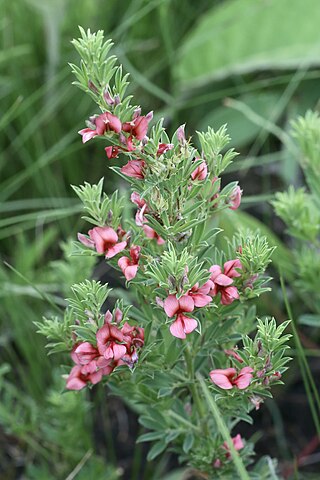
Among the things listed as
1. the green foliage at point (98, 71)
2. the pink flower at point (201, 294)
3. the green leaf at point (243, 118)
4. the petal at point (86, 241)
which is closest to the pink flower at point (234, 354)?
the pink flower at point (201, 294)

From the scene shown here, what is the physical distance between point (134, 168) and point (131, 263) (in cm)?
11

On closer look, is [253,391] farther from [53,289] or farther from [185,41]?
[185,41]

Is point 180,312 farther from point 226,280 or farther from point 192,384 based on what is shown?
point 192,384

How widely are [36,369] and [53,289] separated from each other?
179 millimetres

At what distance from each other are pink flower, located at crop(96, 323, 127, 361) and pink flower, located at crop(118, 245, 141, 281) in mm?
61

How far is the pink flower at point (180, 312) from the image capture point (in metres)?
0.81

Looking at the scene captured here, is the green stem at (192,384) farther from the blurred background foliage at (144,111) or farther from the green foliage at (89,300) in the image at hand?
the blurred background foliage at (144,111)

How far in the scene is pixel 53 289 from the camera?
1535 millimetres

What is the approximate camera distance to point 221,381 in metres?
0.86

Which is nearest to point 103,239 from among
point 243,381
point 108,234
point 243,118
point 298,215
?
point 108,234

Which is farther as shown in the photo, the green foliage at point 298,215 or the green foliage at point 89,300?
the green foliage at point 298,215

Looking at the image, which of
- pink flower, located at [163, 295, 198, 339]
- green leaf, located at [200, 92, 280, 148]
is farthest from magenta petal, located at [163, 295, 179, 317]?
green leaf, located at [200, 92, 280, 148]

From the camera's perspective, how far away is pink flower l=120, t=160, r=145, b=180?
32.7 inches

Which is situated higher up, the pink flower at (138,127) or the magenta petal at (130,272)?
the pink flower at (138,127)
